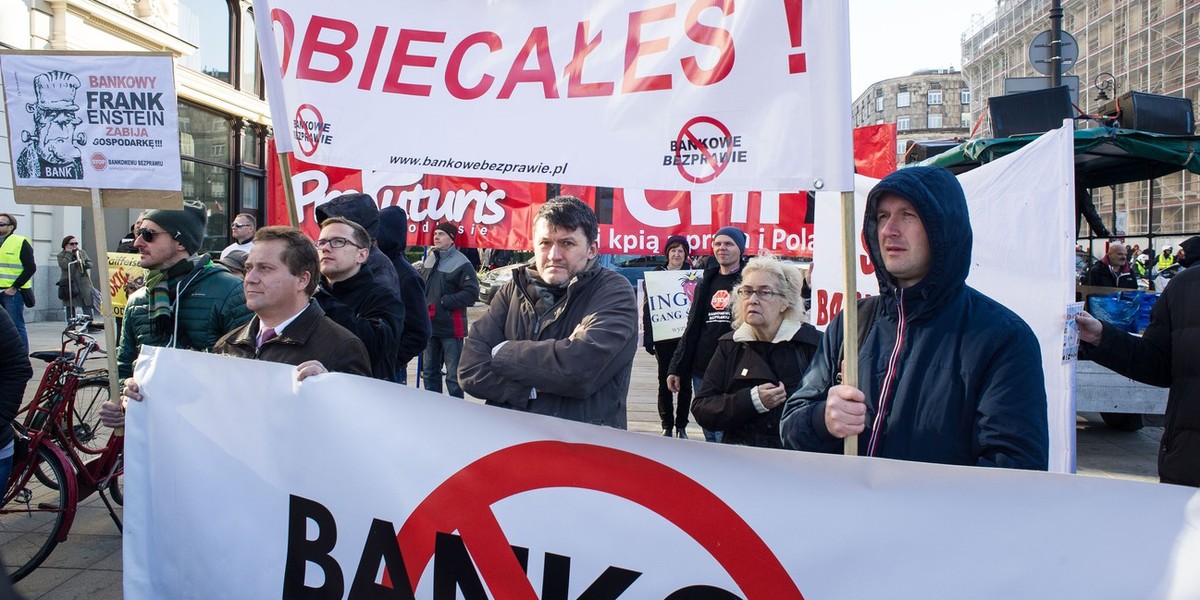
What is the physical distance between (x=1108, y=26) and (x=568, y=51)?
2048 inches

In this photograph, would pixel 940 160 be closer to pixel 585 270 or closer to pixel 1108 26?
pixel 585 270

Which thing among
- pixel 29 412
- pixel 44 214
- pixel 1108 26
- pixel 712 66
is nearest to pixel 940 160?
pixel 712 66

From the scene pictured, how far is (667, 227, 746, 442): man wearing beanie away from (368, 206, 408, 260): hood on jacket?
2037mm

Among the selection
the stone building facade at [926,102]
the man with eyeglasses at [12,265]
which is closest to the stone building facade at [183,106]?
the man with eyeglasses at [12,265]

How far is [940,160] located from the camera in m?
8.90

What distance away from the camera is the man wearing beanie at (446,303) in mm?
7410

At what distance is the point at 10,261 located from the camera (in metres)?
9.11

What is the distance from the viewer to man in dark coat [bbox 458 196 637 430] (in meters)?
3.08

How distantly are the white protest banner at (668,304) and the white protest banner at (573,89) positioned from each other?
4.31 meters

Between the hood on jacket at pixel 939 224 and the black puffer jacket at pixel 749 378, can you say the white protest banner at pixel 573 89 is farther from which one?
the black puffer jacket at pixel 749 378

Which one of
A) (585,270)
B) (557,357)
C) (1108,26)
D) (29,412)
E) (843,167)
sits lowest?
(29,412)

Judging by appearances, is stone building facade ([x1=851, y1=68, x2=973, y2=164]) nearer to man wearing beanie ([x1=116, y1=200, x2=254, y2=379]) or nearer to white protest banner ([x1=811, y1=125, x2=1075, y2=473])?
white protest banner ([x1=811, y1=125, x2=1075, y2=473])

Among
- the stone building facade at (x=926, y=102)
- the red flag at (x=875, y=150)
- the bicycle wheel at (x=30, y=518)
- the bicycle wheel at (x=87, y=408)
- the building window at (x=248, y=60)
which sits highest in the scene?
the stone building facade at (x=926, y=102)

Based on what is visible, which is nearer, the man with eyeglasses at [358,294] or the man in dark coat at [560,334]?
the man in dark coat at [560,334]
